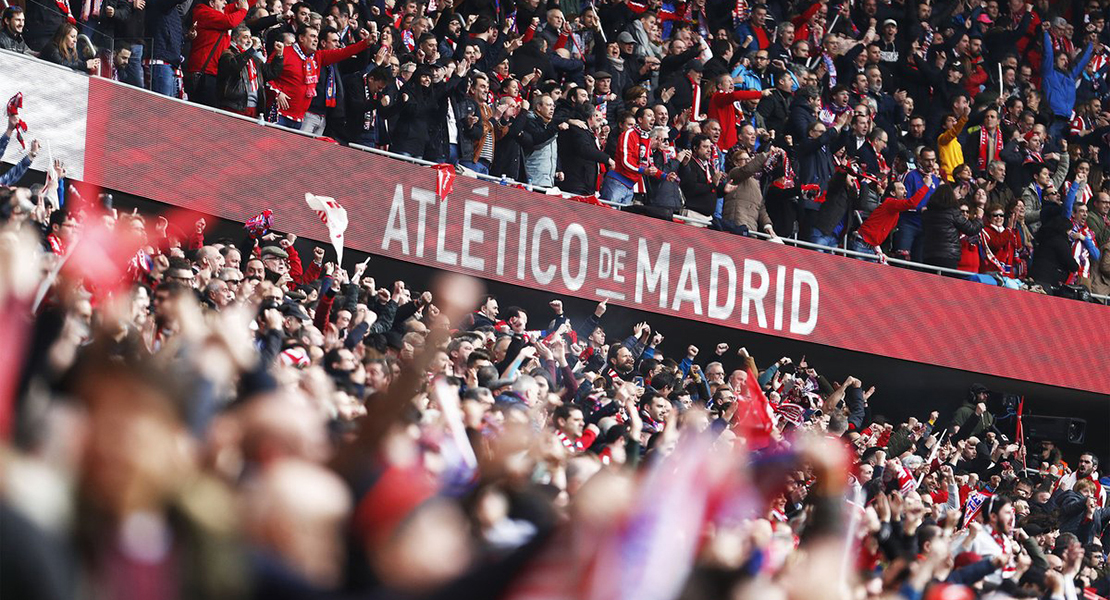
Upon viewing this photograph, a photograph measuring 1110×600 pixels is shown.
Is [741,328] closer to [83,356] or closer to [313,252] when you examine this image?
[313,252]

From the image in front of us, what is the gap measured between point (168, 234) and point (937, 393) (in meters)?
7.80

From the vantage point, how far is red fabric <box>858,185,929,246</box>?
14531 mm

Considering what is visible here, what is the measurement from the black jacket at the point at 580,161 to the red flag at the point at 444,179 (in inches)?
44.6

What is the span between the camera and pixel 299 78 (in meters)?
11.7

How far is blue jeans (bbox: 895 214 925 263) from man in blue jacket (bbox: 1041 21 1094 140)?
3.39 meters

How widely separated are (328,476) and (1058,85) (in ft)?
53.4

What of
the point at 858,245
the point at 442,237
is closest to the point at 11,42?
the point at 442,237

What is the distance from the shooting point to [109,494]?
259 centimetres

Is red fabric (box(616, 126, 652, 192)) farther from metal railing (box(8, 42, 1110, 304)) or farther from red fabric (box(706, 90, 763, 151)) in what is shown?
red fabric (box(706, 90, 763, 151))

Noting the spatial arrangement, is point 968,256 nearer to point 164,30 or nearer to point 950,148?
point 950,148

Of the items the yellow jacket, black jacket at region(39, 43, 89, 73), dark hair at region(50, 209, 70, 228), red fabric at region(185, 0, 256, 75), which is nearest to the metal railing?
red fabric at region(185, 0, 256, 75)

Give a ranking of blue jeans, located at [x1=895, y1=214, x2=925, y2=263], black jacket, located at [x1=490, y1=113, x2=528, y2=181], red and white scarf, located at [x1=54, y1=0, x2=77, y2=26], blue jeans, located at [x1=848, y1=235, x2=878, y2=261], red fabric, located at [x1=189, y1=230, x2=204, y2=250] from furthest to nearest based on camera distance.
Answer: blue jeans, located at [x1=895, y1=214, x2=925, y2=263] < blue jeans, located at [x1=848, y1=235, x2=878, y2=261] < black jacket, located at [x1=490, y1=113, x2=528, y2=181] < red and white scarf, located at [x1=54, y1=0, x2=77, y2=26] < red fabric, located at [x1=189, y1=230, x2=204, y2=250]

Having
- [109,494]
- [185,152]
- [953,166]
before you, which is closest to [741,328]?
[953,166]

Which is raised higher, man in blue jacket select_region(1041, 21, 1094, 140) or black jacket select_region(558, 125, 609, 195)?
man in blue jacket select_region(1041, 21, 1094, 140)
